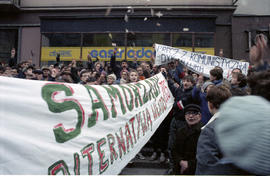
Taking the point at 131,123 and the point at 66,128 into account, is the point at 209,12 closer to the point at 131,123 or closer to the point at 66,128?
the point at 131,123

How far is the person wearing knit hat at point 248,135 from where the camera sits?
2.60 feet

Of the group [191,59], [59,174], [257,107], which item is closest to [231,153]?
[257,107]

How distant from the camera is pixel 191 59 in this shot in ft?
21.1

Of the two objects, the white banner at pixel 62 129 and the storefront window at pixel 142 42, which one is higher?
the storefront window at pixel 142 42

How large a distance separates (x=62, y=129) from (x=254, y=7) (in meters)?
13.5

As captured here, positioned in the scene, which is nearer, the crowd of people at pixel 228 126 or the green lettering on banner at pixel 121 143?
the crowd of people at pixel 228 126

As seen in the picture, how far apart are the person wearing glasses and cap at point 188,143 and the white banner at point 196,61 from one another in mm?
3200

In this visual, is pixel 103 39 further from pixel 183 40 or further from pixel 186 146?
pixel 186 146

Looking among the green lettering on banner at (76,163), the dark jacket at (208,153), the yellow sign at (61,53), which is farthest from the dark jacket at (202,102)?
the yellow sign at (61,53)

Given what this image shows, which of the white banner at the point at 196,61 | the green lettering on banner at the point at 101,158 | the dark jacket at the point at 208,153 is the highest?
the white banner at the point at 196,61

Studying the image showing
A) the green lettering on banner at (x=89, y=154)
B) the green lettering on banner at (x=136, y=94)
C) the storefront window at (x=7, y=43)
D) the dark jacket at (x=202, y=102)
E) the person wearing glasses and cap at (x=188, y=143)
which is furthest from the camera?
the storefront window at (x=7, y=43)

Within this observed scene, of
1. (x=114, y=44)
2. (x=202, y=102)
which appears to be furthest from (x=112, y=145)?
(x=114, y=44)

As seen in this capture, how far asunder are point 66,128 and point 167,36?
10.7 meters

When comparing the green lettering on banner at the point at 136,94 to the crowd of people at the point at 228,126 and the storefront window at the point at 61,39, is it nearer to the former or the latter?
the crowd of people at the point at 228,126
